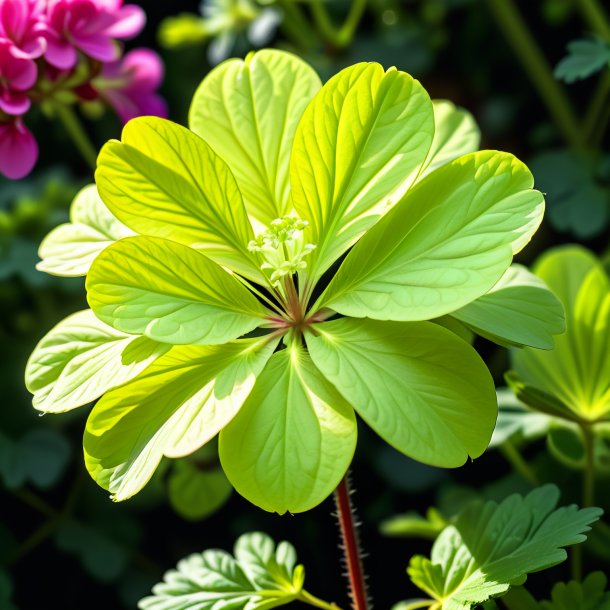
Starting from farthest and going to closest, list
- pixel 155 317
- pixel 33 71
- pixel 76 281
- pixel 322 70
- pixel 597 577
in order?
pixel 322 70
pixel 76 281
pixel 33 71
pixel 597 577
pixel 155 317

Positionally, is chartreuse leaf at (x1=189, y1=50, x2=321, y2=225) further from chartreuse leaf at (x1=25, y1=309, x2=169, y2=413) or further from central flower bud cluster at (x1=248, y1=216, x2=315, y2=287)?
chartreuse leaf at (x1=25, y1=309, x2=169, y2=413)

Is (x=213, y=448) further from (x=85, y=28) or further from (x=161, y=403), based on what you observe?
(x=85, y=28)

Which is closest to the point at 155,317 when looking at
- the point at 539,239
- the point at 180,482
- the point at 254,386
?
the point at 254,386

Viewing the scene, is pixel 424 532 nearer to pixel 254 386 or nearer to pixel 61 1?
pixel 254 386

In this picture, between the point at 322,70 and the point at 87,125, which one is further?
the point at 87,125

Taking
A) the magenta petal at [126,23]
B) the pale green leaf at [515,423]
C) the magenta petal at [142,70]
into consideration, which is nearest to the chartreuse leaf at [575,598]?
the pale green leaf at [515,423]

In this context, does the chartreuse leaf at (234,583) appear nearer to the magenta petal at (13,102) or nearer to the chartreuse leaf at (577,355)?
Result: the chartreuse leaf at (577,355)
